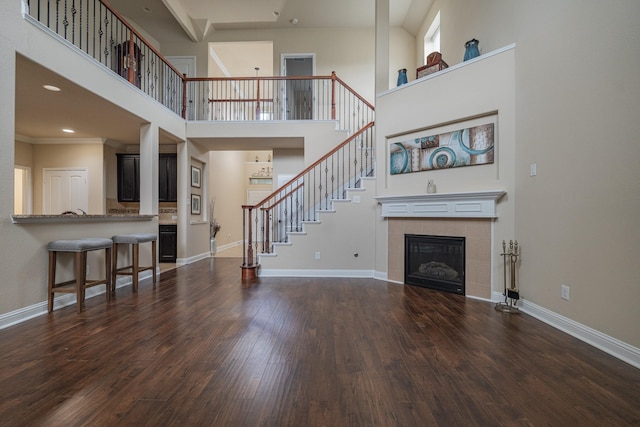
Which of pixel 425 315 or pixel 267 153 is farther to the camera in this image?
pixel 267 153

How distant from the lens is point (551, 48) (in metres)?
2.84

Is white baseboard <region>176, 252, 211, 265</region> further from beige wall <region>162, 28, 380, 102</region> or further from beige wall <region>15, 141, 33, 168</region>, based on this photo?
beige wall <region>162, 28, 380, 102</region>

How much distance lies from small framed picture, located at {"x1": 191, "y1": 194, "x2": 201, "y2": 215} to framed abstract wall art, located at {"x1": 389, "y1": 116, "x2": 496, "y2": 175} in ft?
15.0

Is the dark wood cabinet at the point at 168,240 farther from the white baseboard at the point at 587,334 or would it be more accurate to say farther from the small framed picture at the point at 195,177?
the white baseboard at the point at 587,334

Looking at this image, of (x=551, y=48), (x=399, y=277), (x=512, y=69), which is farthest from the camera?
(x=399, y=277)

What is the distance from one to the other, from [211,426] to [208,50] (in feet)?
28.6

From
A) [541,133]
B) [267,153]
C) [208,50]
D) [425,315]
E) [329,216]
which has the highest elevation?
[208,50]

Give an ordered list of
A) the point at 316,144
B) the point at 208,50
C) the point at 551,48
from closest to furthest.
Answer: the point at 551,48, the point at 316,144, the point at 208,50

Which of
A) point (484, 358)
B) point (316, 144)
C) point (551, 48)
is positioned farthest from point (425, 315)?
point (316, 144)

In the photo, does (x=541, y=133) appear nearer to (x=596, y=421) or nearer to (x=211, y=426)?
(x=596, y=421)

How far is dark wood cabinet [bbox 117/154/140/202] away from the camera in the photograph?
264 inches

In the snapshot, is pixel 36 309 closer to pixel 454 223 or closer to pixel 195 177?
pixel 195 177

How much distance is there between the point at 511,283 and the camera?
324 cm

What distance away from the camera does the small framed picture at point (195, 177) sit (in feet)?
22.1
